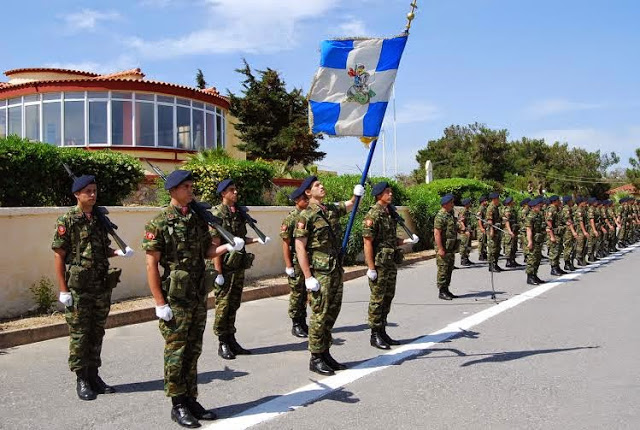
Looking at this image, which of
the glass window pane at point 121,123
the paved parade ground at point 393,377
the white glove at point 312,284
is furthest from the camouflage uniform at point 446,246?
the glass window pane at point 121,123

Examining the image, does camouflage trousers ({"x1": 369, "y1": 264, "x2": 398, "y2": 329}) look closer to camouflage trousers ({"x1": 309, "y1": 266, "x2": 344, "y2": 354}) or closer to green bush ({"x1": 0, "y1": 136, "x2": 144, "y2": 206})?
camouflage trousers ({"x1": 309, "y1": 266, "x2": 344, "y2": 354})

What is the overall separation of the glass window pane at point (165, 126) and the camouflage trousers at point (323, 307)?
52.6ft

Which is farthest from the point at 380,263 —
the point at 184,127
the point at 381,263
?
the point at 184,127

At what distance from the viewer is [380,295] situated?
6.77m

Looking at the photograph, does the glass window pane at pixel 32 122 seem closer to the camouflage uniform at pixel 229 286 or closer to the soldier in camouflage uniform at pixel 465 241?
the soldier in camouflage uniform at pixel 465 241

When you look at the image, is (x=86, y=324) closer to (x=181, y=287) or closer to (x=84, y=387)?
(x=84, y=387)

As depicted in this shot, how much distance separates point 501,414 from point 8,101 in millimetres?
21194

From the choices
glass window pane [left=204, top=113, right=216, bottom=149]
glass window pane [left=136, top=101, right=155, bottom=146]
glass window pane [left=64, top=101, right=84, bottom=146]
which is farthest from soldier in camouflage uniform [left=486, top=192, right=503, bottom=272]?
glass window pane [left=64, top=101, right=84, bottom=146]

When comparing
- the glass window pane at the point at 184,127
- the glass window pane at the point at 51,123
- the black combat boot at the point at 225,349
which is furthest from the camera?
the glass window pane at the point at 184,127

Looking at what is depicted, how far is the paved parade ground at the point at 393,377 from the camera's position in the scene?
4.57 meters

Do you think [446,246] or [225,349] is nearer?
[225,349]

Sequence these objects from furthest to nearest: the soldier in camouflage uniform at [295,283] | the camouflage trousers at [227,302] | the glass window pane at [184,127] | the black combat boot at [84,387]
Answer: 1. the glass window pane at [184,127]
2. the soldier in camouflage uniform at [295,283]
3. the camouflage trousers at [227,302]
4. the black combat boot at [84,387]

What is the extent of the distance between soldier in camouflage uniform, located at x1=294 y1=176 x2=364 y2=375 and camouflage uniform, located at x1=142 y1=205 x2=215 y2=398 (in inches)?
52.4

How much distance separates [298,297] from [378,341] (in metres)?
1.36
